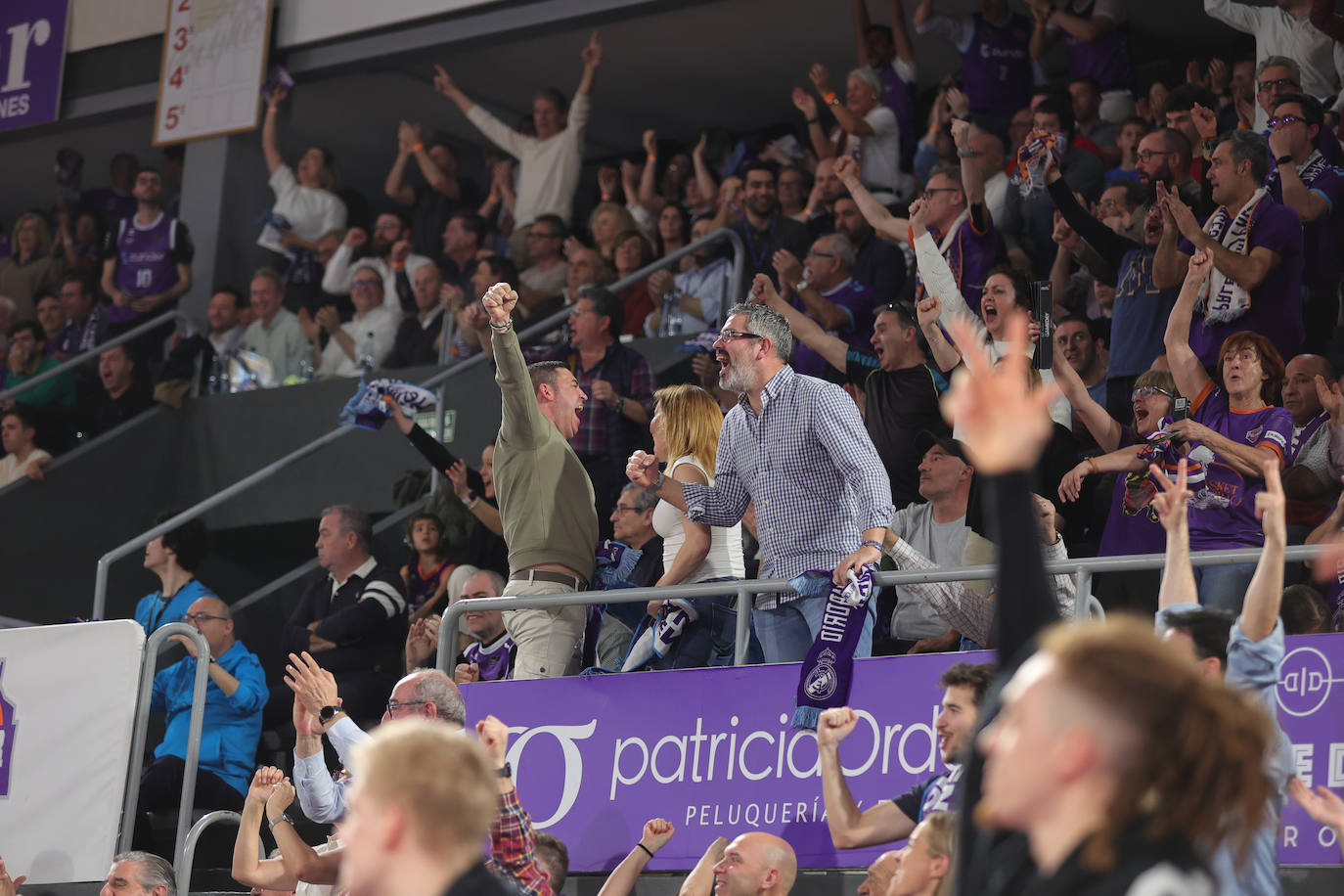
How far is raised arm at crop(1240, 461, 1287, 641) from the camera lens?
126 inches

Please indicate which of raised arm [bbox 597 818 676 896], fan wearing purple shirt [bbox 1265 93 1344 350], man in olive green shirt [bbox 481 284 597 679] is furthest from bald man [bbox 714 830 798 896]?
fan wearing purple shirt [bbox 1265 93 1344 350]

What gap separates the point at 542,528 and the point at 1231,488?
244 centimetres

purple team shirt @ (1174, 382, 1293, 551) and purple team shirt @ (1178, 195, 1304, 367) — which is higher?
purple team shirt @ (1178, 195, 1304, 367)

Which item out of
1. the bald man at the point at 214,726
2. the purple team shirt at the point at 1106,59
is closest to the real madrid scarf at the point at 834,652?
the bald man at the point at 214,726

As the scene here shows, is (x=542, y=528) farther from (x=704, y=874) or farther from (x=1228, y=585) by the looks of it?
(x=1228, y=585)

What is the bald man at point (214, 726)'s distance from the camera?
6.86m

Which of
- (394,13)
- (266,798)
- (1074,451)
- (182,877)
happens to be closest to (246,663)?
(182,877)

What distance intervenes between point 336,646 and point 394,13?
6.14 metres

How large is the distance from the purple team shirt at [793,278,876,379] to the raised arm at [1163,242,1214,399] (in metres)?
1.99

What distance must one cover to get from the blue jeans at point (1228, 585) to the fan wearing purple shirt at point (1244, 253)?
5.57 feet

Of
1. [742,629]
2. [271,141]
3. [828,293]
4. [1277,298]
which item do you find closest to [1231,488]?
[1277,298]

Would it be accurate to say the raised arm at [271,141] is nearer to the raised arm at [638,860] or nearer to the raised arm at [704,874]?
the raised arm at [638,860]

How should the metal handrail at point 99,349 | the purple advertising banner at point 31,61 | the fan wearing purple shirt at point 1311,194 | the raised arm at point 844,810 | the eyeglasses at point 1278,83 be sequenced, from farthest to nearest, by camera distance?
the purple advertising banner at point 31,61
the metal handrail at point 99,349
the eyeglasses at point 1278,83
the fan wearing purple shirt at point 1311,194
the raised arm at point 844,810

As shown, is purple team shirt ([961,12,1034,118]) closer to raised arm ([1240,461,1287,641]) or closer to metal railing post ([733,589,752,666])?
metal railing post ([733,589,752,666])
